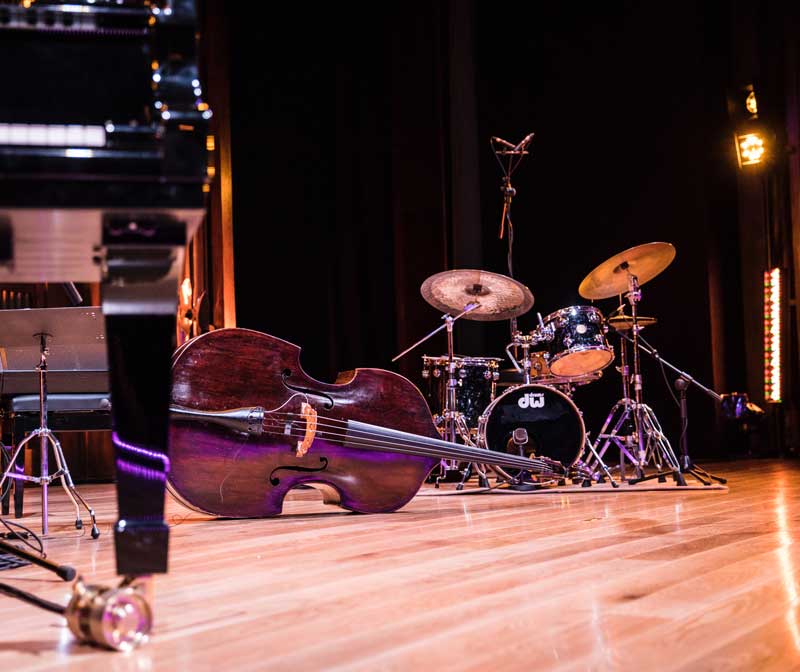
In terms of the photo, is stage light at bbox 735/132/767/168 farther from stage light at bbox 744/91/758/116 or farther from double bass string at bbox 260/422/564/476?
double bass string at bbox 260/422/564/476

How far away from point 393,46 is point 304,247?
159 centimetres

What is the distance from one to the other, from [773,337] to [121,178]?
21.6ft

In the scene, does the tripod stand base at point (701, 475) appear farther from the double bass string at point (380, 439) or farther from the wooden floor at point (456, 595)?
the double bass string at point (380, 439)

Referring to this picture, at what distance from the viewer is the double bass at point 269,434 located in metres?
3.21

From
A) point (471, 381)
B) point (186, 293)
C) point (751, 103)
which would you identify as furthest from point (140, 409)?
point (751, 103)

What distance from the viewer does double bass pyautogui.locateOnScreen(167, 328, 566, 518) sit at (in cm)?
321

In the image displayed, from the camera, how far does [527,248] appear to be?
23.5 feet

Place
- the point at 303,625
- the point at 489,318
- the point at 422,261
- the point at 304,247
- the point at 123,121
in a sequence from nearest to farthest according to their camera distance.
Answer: the point at 123,121
the point at 303,625
the point at 489,318
the point at 422,261
the point at 304,247

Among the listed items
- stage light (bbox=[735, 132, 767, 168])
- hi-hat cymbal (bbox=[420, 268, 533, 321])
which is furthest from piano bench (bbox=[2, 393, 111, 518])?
stage light (bbox=[735, 132, 767, 168])

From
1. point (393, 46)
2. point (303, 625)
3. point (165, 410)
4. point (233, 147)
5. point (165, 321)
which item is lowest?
point (303, 625)

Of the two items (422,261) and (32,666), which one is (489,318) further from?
(32,666)

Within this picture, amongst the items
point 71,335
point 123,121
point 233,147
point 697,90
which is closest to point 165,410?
point 123,121

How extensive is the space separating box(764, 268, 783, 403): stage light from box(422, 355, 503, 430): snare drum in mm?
2864

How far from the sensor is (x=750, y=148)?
24.0 ft
